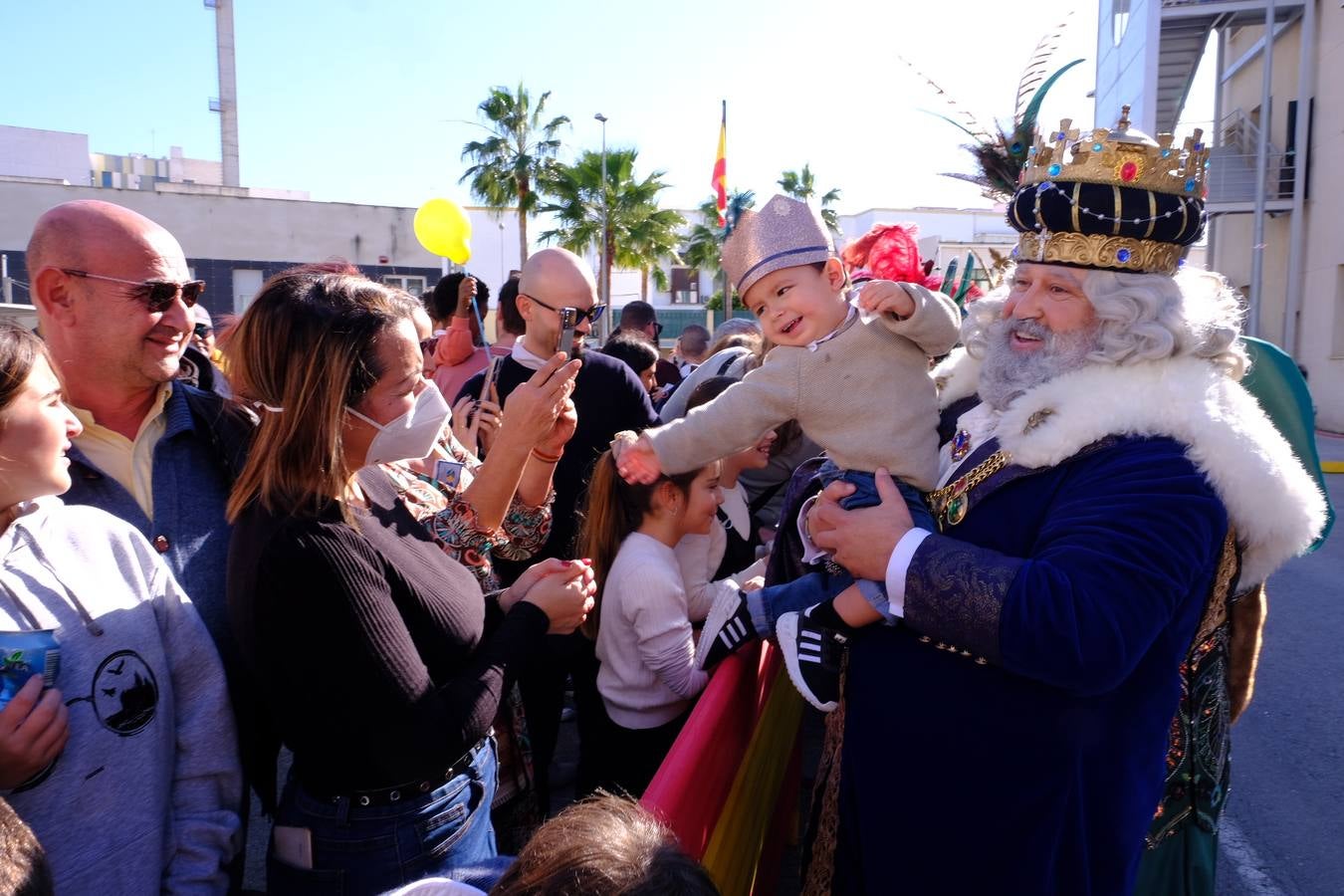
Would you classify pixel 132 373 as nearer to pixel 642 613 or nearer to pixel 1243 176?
pixel 642 613

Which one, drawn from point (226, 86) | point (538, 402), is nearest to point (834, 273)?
point (538, 402)

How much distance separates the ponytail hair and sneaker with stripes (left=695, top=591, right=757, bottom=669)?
0.57 metres

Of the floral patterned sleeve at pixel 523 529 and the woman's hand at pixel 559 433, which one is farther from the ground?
the woman's hand at pixel 559 433

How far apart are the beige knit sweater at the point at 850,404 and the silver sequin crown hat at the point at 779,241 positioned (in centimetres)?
22

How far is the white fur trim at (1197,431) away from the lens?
5.73 ft

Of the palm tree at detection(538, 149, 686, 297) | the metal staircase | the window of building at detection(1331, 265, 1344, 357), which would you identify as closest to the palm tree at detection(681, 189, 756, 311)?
the palm tree at detection(538, 149, 686, 297)

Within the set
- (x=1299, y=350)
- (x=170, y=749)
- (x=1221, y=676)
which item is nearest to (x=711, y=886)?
(x=170, y=749)

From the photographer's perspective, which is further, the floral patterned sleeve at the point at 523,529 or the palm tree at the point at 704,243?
the palm tree at the point at 704,243

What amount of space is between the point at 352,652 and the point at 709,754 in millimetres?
911

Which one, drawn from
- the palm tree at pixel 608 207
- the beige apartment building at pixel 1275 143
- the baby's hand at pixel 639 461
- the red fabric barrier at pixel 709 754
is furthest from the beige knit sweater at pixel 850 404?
the palm tree at pixel 608 207

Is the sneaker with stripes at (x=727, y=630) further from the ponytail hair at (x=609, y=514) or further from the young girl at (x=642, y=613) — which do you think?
the ponytail hair at (x=609, y=514)

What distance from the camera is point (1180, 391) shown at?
1806 millimetres

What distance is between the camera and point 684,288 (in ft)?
202

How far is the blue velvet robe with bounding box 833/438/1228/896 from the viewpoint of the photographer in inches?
64.0
